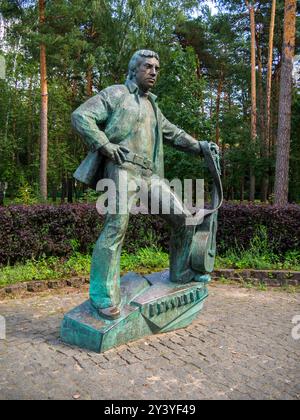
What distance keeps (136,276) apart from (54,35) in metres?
10.9

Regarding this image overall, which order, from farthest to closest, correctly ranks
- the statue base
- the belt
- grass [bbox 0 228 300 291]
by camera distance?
grass [bbox 0 228 300 291]
the belt
the statue base

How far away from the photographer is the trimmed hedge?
6734mm

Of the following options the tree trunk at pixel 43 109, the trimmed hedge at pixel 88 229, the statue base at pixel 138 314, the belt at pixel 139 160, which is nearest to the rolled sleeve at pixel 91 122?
the belt at pixel 139 160

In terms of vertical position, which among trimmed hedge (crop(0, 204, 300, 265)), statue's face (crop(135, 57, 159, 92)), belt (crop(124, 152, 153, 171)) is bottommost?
trimmed hedge (crop(0, 204, 300, 265))

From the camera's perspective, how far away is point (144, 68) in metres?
3.86

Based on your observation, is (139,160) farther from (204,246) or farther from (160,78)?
(160,78)

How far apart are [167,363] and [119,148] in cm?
181

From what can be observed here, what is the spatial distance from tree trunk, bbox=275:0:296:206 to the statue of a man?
7.23m

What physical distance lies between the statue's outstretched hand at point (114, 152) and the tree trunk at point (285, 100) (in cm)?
772

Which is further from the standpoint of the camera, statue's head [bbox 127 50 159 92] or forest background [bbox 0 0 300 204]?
forest background [bbox 0 0 300 204]

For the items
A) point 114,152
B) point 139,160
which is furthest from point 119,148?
point 139,160

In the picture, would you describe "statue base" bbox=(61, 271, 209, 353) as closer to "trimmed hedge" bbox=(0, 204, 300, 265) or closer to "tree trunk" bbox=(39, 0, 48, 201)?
"trimmed hedge" bbox=(0, 204, 300, 265)

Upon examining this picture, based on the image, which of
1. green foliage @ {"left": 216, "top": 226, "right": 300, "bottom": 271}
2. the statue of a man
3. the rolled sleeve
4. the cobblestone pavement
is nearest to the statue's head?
the statue of a man
